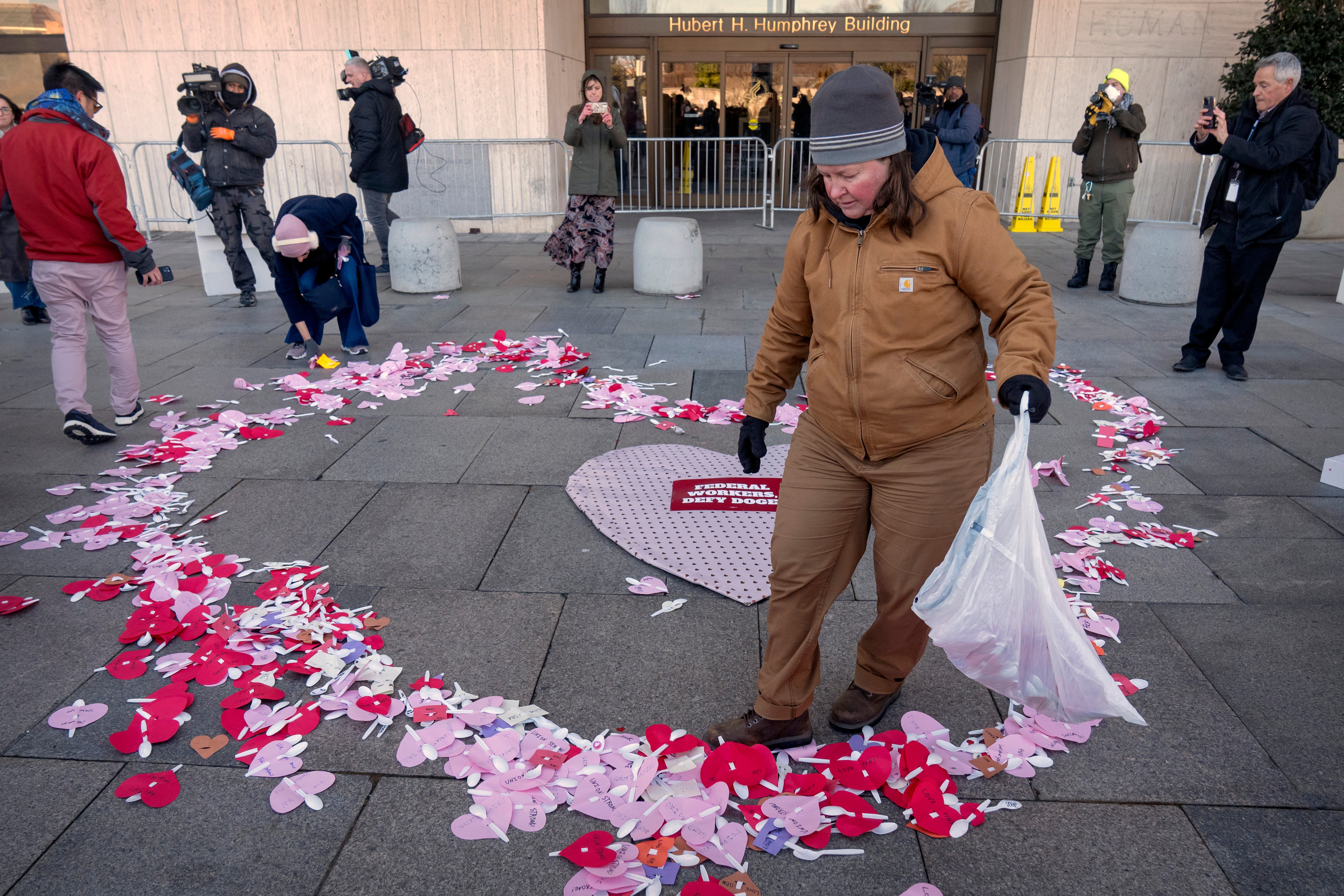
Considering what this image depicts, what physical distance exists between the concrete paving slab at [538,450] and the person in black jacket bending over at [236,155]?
3.53 meters

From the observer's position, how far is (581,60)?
15844 mm

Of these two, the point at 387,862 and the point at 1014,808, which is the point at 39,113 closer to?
the point at 387,862

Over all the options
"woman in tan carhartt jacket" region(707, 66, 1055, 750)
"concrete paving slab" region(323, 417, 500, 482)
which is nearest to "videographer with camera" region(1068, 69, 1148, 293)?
"concrete paving slab" region(323, 417, 500, 482)

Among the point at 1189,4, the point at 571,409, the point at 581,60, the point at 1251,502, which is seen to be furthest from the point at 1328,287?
the point at 581,60

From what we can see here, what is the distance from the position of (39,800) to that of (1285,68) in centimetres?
717

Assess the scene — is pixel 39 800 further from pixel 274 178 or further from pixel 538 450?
pixel 274 178

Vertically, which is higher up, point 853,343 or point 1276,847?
point 853,343

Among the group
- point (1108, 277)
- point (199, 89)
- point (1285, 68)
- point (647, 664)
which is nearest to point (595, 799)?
point (647, 664)

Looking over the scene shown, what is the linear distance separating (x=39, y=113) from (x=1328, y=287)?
11.9 meters

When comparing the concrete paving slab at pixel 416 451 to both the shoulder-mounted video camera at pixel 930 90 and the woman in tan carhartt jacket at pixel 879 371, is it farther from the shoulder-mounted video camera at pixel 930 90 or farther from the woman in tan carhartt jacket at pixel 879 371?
the shoulder-mounted video camera at pixel 930 90

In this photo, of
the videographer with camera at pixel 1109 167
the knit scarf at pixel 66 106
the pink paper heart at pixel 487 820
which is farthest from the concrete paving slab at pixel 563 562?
the videographer with camera at pixel 1109 167

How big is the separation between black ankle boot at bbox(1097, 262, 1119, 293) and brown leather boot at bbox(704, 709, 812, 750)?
8.30 m

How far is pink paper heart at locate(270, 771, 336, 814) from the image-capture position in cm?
256

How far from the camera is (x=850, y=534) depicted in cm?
258
